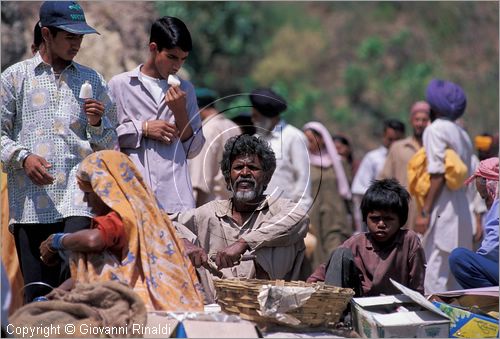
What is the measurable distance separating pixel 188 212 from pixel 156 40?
1070 mm

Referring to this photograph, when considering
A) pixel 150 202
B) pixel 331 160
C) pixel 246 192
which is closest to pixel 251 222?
pixel 246 192

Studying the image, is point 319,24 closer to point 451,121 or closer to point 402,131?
point 402,131

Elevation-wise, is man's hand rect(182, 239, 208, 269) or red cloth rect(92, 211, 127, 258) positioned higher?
red cloth rect(92, 211, 127, 258)

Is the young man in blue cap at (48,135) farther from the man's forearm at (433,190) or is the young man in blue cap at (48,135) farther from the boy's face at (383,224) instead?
the man's forearm at (433,190)

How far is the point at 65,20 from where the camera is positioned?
6.23 meters

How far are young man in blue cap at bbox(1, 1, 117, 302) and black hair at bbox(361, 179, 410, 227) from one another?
1.64 m

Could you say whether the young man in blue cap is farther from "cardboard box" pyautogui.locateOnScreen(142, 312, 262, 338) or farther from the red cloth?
"cardboard box" pyautogui.locateOnScreen(142, 312, 262, 338)

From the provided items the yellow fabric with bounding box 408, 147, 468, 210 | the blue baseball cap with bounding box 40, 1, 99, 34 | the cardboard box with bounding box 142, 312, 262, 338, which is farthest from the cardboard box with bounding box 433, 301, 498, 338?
the yellow fabric with bounding box 408, 147, 468, 210

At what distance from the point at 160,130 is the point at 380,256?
4.98 ft

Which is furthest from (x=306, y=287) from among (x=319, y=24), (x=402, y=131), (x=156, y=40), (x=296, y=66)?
(x=319, y=24)

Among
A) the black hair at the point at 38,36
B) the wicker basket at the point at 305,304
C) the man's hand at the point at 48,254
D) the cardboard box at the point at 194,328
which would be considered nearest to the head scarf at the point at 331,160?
the black hair at the point at 38,36

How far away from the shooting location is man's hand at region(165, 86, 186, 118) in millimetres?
6707

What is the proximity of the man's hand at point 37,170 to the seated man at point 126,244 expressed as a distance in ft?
1.28

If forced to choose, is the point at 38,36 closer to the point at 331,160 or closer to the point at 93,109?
the point at 93,109
